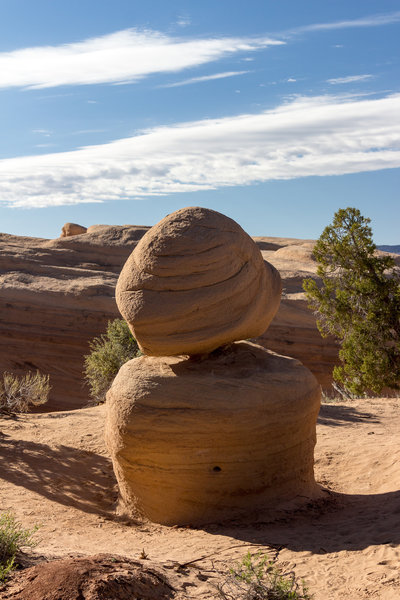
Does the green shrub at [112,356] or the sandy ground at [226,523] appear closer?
the sandy ground at [226,523]

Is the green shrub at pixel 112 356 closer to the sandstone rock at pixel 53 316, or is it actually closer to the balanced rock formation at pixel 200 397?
the sandstone rock at pixel 53 316

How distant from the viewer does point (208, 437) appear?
22.1 feet

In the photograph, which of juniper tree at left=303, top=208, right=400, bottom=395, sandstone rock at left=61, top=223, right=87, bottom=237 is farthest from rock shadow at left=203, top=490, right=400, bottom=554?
sandstone rock at left=61, top=223, right=87, bottom=237

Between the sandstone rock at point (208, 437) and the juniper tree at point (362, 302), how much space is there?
5397 mm

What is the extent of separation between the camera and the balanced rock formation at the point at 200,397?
22.3 ft

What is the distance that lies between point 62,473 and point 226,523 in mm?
3045

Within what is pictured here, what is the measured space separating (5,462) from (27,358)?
1124 cm

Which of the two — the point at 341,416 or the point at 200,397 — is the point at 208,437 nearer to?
the point at 200,397

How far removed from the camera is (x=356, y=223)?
40.6 feet

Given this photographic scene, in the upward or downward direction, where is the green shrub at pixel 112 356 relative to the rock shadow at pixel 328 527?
upward

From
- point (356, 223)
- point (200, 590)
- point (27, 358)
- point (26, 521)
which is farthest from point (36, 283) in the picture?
point (200, 590)

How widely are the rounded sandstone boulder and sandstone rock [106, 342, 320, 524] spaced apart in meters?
0.45

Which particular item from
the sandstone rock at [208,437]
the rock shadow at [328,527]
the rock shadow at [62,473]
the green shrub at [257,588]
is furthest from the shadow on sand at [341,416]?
the green shrub at [257,588]

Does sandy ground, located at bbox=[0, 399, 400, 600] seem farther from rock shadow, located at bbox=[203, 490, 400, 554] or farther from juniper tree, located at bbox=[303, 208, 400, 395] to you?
juniper tree, located at bbox=[303, 208, 400, 395]
